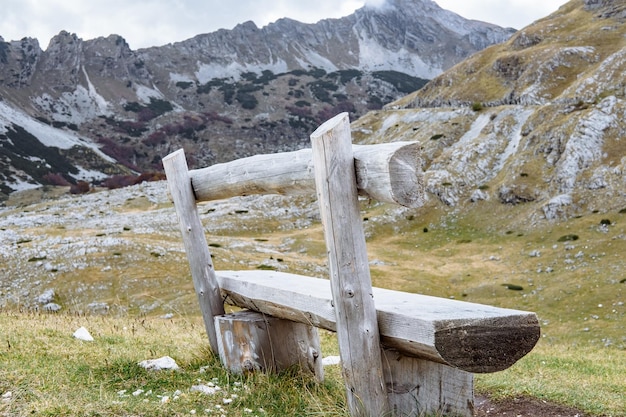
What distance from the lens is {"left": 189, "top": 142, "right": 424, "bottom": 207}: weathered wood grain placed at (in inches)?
192

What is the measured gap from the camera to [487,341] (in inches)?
193

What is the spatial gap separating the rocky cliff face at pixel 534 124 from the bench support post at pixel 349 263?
51.9m

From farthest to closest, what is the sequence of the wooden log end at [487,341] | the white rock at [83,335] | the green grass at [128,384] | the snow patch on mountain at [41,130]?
1. the snow patch on mountain at [41,130]
2. the white rock at [83,335]
3. the green grass at [128,384]
4. the wooden log end at [487,341]

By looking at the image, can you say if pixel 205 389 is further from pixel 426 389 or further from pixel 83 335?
pixel 83 335

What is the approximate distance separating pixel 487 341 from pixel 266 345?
3.83 meters

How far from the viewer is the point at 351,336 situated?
212 inches

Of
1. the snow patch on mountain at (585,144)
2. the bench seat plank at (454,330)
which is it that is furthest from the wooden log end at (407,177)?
the snow patch on mountain at (585,144)

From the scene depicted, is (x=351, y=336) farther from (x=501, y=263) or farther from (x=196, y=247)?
(x=501, y=263)

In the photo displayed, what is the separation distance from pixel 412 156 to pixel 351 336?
2.10m

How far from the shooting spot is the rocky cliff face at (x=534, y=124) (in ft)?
184

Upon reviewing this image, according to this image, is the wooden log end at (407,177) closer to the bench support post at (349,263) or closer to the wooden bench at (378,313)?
the wooden bench at (378,313)

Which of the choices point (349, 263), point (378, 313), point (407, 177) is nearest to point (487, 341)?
point (378, 313)

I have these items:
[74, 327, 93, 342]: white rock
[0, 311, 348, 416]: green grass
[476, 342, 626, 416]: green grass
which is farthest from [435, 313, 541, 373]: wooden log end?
[74, 327, 93, 342]: white rock

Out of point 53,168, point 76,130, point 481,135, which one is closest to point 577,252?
point 481,135
